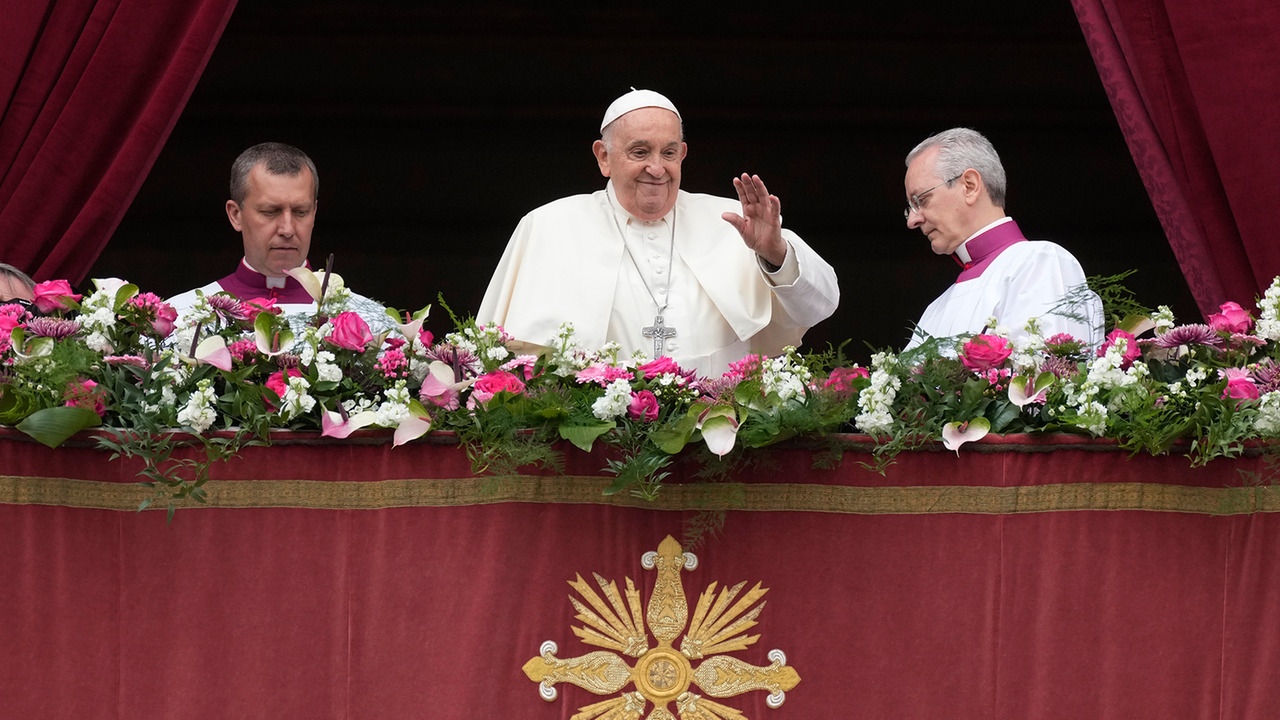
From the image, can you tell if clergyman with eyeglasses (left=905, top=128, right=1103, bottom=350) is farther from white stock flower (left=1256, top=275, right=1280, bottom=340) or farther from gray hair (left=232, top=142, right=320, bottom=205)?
gray hair (left=232, top=142, right=320, bottom=205)

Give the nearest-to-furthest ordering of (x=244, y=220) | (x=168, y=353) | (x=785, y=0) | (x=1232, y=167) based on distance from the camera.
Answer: (x=168, y=353) < (x=1232, y=167) < (x=244, y=220) < (x=785, y=0)

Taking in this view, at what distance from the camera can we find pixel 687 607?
3.11 m

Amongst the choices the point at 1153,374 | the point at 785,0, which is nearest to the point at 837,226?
the point at 785,0

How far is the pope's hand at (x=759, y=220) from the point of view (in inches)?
138

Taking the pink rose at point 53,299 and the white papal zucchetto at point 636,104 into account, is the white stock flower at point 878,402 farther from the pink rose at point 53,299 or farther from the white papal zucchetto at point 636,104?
the pink rose at point 53,299

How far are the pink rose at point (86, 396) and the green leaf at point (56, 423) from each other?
0.07 ft

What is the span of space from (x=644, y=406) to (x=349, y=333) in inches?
22.8

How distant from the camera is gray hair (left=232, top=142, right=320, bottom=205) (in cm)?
416

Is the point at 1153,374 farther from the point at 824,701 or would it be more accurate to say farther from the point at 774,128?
the point at 774,128

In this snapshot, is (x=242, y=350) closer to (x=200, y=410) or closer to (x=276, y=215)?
(x=200, y=410)

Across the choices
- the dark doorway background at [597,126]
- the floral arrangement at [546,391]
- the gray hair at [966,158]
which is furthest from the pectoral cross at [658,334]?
the dark doorway background at [597,126]

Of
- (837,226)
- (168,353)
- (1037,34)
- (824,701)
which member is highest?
(1037,34)

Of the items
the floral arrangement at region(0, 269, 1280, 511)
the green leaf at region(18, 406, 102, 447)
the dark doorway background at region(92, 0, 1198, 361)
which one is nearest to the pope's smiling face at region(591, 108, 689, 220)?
the floral arrangement at region(0, 269, 1280, 511)

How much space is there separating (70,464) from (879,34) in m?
4.39
